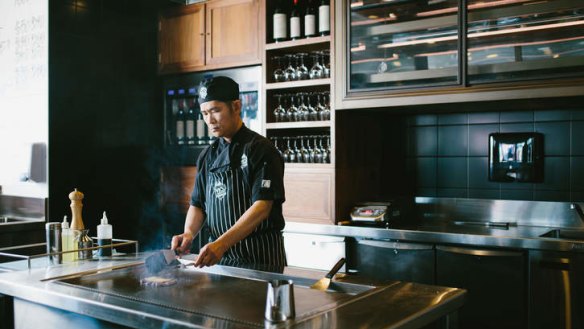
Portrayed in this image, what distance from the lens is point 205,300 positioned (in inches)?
72.7

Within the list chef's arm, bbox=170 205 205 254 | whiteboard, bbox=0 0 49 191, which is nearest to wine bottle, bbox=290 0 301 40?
chef's arm, bbox=170 205 205 254

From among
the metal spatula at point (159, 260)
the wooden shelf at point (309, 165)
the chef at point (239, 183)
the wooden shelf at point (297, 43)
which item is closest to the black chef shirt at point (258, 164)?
the chef at point (239, 183)

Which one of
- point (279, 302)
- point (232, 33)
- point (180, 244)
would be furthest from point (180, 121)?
point (279, 302)

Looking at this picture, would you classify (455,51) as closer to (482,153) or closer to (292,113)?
(482,153)

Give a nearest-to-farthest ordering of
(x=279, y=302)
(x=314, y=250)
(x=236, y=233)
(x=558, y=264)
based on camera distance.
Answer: (x=279, y=302), (x=236, y=233), (x=558, y=264), (x=314, y=250)

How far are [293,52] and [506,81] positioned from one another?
1.54m

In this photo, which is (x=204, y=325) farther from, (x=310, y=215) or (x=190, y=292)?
(x=310, y=215)

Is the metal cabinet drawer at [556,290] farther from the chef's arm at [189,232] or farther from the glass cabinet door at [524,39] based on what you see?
the chef's arm at [189,232]

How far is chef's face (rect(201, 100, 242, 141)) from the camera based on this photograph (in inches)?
104

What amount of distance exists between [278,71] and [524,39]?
167cm

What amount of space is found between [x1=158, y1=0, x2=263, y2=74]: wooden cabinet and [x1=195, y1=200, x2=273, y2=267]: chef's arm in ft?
6.62

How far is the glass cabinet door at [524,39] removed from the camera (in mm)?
3252

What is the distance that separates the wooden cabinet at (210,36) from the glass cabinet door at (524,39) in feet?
5.07

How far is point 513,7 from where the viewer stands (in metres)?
3.40
